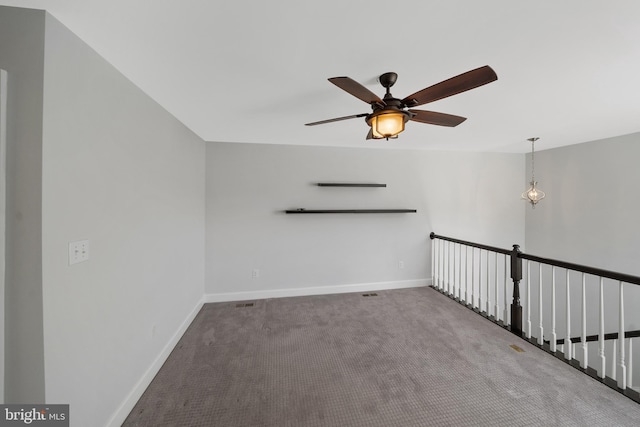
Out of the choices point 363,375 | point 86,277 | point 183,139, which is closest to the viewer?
point 86,277

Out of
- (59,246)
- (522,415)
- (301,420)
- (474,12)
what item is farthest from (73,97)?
(522,415)

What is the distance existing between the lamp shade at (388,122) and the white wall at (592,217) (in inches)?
144

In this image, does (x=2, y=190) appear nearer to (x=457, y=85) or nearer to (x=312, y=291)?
(x=457, y=85)

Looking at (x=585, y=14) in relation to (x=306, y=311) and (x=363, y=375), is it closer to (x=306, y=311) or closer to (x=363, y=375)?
(x=363, y=375)

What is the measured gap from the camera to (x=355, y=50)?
4.46 ft

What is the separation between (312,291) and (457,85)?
10.3ft

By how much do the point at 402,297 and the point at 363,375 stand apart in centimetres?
180

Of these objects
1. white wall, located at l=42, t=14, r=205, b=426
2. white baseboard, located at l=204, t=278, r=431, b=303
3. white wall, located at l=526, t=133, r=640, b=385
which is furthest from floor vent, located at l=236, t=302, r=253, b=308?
white wall, located at l=526, t=133, r=640, b=385

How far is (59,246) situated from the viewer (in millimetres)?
1106

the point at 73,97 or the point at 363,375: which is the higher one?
the point at 73,97

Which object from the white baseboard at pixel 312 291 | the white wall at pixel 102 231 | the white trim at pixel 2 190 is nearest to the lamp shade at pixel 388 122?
the white wall at pixel 102 231

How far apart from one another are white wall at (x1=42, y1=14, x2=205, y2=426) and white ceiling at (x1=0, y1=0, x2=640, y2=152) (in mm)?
240

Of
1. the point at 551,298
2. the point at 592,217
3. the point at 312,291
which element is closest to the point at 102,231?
the point at 312,291

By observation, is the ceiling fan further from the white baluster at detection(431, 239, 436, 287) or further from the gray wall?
the white baluster at detection(431, 239, 436, 287)
